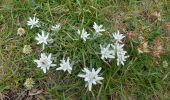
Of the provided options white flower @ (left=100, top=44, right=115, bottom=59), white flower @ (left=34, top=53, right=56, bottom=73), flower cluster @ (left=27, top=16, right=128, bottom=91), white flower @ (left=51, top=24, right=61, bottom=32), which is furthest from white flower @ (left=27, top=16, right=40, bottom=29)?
white flower @ (left=100, top=44, right=115, bottom=59)

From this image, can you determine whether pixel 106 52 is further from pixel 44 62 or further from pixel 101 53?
pixel 44 62

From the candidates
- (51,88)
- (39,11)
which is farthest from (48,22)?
(51,88)

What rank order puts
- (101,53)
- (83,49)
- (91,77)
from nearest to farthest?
(91,77), (101,53), (83,49)

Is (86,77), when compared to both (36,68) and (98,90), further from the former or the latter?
(36,68)

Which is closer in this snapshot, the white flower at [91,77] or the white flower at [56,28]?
the white flower at [91,77]

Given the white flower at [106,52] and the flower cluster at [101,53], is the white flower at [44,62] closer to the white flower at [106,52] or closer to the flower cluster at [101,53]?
the flower cluster at [101,53]

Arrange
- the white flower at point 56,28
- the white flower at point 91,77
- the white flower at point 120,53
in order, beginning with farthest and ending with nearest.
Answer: the white flower at point 56,28, the white flower at point 120,53, the white flower at point 91,77

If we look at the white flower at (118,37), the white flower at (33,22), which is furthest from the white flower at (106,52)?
the white flower at (33,22)

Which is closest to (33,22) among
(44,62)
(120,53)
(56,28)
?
(56,28)
